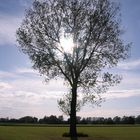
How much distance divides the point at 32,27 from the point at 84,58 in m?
9.16

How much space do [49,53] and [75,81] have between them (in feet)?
18.7

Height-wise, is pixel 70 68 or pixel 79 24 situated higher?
pixel 79 24

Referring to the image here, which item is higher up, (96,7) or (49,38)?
(96,7)

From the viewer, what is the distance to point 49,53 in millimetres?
50938

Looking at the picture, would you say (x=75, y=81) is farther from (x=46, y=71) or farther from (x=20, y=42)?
(x=20, y=42)

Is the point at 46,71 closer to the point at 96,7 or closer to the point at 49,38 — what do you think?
the point at 49,38

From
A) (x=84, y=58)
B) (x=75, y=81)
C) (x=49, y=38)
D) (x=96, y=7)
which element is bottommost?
(x=75, y=81)

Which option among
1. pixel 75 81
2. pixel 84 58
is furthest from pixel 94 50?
pixel 75 81

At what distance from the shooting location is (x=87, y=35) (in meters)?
50.8

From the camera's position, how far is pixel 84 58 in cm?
Result: 5100

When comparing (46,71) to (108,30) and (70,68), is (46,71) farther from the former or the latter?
(108,30)

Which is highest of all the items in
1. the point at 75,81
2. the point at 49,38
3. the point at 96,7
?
the point at 96,7

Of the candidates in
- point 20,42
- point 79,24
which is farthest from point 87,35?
point 20,42

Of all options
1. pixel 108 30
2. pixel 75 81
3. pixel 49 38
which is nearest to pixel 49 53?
pixel 49 38
